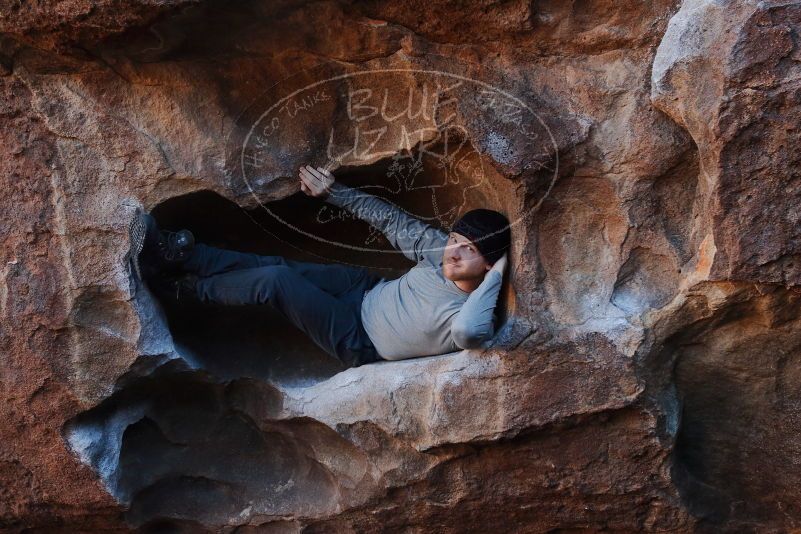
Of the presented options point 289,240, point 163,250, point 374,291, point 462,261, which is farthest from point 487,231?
point 163,250

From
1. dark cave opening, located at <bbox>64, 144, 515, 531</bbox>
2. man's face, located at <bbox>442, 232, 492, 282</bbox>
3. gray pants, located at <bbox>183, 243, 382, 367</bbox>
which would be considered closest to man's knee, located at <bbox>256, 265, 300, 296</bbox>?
gray pants, located at <bbox>183, 243, 382, 367</bbox>

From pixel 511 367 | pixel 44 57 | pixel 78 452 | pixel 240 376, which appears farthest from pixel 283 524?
pixel 44 57

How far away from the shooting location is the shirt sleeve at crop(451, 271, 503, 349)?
2.81 metres

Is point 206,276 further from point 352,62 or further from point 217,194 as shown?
point 352,62

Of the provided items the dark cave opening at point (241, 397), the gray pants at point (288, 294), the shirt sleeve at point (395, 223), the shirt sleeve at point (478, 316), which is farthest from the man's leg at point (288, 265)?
the shirt sleeve at point (478, 316)

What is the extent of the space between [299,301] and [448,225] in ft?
1.90

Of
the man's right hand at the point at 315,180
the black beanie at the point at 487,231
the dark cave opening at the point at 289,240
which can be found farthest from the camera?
the dark cave opening at the point at 289,240

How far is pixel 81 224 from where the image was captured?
9.52ft

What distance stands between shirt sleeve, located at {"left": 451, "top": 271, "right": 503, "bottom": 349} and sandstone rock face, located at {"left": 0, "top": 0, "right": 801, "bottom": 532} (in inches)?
2.9

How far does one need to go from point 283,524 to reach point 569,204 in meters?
1.47

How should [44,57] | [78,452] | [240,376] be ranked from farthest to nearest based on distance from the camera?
[240,376], [78,452], [44,57]

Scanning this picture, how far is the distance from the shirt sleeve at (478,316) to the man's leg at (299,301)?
43 cm

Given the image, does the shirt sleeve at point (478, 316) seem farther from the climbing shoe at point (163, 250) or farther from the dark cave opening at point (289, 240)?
the climbing shoe at point (163, 250)

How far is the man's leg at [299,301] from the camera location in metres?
3.10
